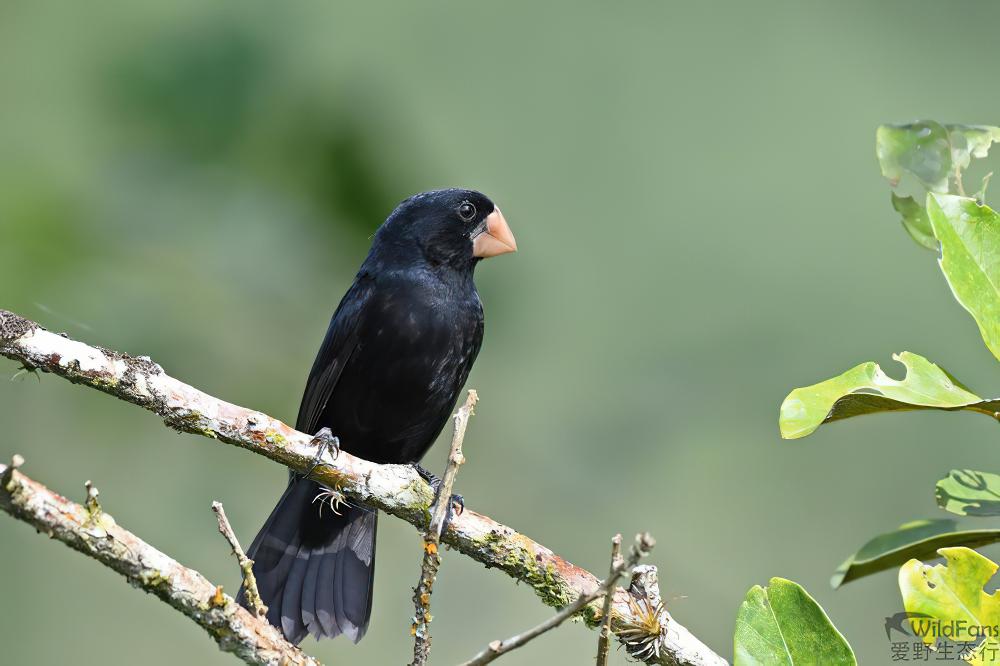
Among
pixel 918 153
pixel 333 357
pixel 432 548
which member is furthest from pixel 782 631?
pixel 333 357

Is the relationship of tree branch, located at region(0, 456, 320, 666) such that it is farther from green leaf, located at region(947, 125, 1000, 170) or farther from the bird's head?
the bird's head

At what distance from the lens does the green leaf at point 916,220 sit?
1.99 metres

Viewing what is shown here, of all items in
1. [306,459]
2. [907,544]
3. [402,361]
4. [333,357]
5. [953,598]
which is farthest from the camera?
[333,357]

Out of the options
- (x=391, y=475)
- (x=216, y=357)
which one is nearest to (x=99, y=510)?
(x=391, y=475)

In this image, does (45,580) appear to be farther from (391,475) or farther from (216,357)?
(391,475)

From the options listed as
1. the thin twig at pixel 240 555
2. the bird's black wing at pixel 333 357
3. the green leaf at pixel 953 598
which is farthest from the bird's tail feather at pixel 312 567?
the green leaf at pixel 953 598

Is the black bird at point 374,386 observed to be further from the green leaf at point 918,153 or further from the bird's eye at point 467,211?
the green leaf at point 918,153

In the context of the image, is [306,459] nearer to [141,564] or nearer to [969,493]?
[141,564]

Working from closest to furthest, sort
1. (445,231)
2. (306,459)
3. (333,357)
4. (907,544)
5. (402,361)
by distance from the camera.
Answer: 1. (907,544)
2. (306,459)
3. (402,361)
4. (333,357)
5. (445,231)

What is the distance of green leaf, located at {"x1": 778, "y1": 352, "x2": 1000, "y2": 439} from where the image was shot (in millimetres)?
1524

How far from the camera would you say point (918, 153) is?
208 centimetres

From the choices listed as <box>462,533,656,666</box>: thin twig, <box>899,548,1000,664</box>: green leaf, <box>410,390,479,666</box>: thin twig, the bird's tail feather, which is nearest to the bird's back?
the bird's tail feather

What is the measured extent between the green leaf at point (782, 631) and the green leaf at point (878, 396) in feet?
0.83

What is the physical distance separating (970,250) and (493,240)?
197cm
